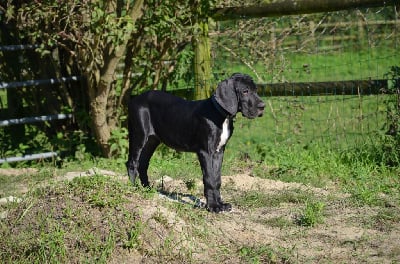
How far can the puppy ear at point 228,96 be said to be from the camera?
600cm

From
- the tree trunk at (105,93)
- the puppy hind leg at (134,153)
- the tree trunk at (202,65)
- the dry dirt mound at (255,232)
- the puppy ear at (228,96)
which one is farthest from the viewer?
the tree trunk at (202,65)

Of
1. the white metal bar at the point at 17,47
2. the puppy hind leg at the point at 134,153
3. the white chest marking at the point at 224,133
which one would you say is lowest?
the puppy hind leg at the point at 134,153

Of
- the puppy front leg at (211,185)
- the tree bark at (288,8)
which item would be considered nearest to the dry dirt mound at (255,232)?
the puppy front leg at (211,185)

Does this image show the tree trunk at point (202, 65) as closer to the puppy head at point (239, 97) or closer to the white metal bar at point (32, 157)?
the white metal bar at point (32, 157)

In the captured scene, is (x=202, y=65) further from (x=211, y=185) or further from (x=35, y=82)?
(x=211, y=185)

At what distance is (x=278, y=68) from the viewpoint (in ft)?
29.6

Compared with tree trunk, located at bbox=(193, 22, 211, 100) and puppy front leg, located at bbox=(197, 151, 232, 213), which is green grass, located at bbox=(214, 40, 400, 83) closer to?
tree trunk, located at bbox=(193, 22, 211, 100)

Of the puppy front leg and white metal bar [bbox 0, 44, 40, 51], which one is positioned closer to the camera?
the puppy front leg

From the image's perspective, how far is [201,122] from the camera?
6172mm

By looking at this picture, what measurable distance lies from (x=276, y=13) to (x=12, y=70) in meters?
3.60

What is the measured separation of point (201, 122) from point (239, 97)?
405 mm

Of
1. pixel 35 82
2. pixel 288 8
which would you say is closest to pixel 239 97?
pixel 288 8

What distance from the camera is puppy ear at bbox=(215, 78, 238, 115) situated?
19.7 feet

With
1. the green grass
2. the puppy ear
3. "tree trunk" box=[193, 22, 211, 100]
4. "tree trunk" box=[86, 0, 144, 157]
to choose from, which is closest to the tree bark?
"tree trunk" box=[193, 22, 211, 100]
